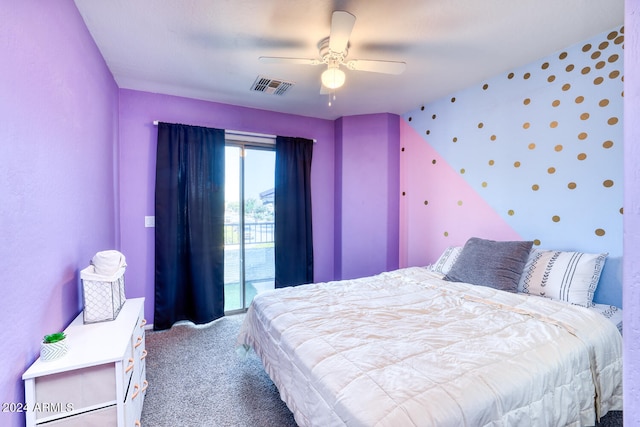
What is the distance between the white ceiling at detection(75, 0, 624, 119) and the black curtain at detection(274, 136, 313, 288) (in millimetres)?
837

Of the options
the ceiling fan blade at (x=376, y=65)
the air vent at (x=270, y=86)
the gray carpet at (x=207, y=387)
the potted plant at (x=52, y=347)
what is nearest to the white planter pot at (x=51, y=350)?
the potted plant at (x=52, y=347)

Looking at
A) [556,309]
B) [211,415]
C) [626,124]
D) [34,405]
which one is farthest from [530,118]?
[34,405]

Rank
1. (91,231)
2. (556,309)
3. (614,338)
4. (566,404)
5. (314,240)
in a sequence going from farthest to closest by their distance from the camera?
1. (314,240)
2. (91,231)
3. (556,309)
4. (614,338)
5. (566,404)

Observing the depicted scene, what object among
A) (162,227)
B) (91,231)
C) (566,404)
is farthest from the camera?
(162,227)

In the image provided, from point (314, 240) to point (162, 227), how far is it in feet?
5.91

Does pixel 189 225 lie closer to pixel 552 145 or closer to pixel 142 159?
pixel 142 159

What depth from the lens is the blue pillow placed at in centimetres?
213

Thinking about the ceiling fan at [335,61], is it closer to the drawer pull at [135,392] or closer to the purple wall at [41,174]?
the purple wall at [41,174]

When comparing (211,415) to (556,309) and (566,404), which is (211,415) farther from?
(556,309)

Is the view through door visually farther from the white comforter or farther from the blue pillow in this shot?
the blue pillow

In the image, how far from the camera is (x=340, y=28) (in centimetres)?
164

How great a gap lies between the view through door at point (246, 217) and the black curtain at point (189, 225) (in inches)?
9.4

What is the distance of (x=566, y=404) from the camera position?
1.27m

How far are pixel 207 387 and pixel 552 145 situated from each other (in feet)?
10.6
